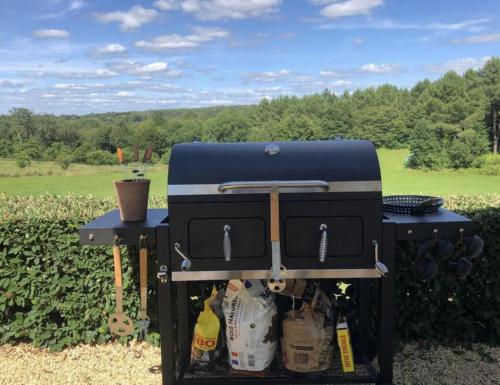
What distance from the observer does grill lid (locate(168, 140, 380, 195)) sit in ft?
Answer: 6.66

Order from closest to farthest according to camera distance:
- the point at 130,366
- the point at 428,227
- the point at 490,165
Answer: the point at 428,227, the point at 130,366, the point at 490,165

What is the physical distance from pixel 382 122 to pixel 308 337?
31793 mm

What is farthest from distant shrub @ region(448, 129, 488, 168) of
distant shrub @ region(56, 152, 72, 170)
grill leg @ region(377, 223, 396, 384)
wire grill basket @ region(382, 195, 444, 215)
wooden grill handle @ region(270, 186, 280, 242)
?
wooden grill handle @ region(270, 186, 280, 242)

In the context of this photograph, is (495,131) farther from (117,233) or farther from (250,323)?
(117,233)

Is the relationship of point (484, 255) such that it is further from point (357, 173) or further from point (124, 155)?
point (124, 155)

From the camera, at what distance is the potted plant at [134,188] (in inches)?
89.4

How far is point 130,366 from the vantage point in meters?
3.07

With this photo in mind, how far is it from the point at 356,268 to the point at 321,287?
2.07 feet

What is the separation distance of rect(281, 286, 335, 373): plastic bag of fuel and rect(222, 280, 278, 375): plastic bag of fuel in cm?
9

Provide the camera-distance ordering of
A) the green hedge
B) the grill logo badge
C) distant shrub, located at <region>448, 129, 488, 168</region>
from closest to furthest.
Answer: the grill logo badge
the green hedge
distant shrub, located at <region>448, 129, 488, 168</region>

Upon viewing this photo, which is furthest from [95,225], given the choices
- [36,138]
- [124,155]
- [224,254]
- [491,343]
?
[36,138]

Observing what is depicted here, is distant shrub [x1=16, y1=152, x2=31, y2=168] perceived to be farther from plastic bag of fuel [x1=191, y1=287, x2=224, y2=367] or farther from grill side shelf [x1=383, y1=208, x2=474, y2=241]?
grill side shelf [x1=383, y1=208, x2=474, y2=241]

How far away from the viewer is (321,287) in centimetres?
269

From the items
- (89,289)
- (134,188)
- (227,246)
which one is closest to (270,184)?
(227,246)
